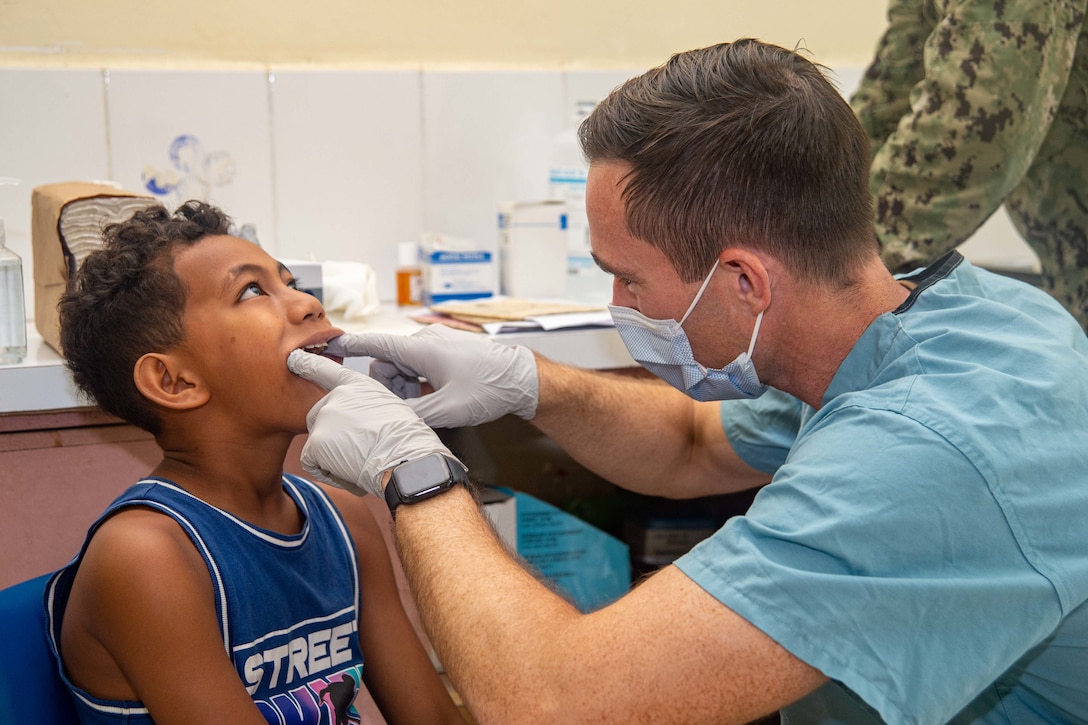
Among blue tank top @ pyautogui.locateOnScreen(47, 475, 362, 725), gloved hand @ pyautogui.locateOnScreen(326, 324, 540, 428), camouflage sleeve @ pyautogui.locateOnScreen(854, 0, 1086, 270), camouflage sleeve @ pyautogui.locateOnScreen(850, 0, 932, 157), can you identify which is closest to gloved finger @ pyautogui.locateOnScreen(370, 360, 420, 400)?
gloved hand @ pyautogui.locateOnScreen(326, 324, 540, 428)

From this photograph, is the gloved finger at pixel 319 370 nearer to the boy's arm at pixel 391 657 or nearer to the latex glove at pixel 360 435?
the latex glove at pixel 360 435

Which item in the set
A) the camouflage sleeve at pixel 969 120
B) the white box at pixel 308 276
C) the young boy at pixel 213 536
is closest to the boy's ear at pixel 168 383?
the young boy at pixel 213 536

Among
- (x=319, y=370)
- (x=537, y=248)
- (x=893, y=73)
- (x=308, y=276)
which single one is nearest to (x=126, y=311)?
(x=319, y=370)

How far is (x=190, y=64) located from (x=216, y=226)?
885 millimetres

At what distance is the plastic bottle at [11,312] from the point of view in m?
1.35

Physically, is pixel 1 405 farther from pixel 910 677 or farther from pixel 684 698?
pixel 910 677

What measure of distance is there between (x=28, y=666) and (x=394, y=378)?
59 centimetres

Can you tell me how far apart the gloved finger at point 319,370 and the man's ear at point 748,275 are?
0.46 meters

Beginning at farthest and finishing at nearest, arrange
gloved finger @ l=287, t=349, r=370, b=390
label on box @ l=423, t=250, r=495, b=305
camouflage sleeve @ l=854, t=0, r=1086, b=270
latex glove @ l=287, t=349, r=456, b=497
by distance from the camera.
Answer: label on box @ l=423, t=250, r=495, b=305, camouflage sleeve @ l=854, t=0, r=1086, b=270, gloved finger @ l=287, t=349, r=370, b=390, latex glove @ l=287, t=349, r=456, b=497

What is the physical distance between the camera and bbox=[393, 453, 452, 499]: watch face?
40.3 inches

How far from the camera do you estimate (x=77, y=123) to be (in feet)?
6.19

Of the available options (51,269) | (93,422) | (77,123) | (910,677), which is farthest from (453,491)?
(77,123)

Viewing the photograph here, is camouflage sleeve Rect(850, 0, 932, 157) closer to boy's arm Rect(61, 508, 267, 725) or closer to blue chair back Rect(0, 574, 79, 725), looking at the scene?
boy's arm Rect(61, 508, 267, 725)

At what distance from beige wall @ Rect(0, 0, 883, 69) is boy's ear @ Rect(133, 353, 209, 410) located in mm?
1040
